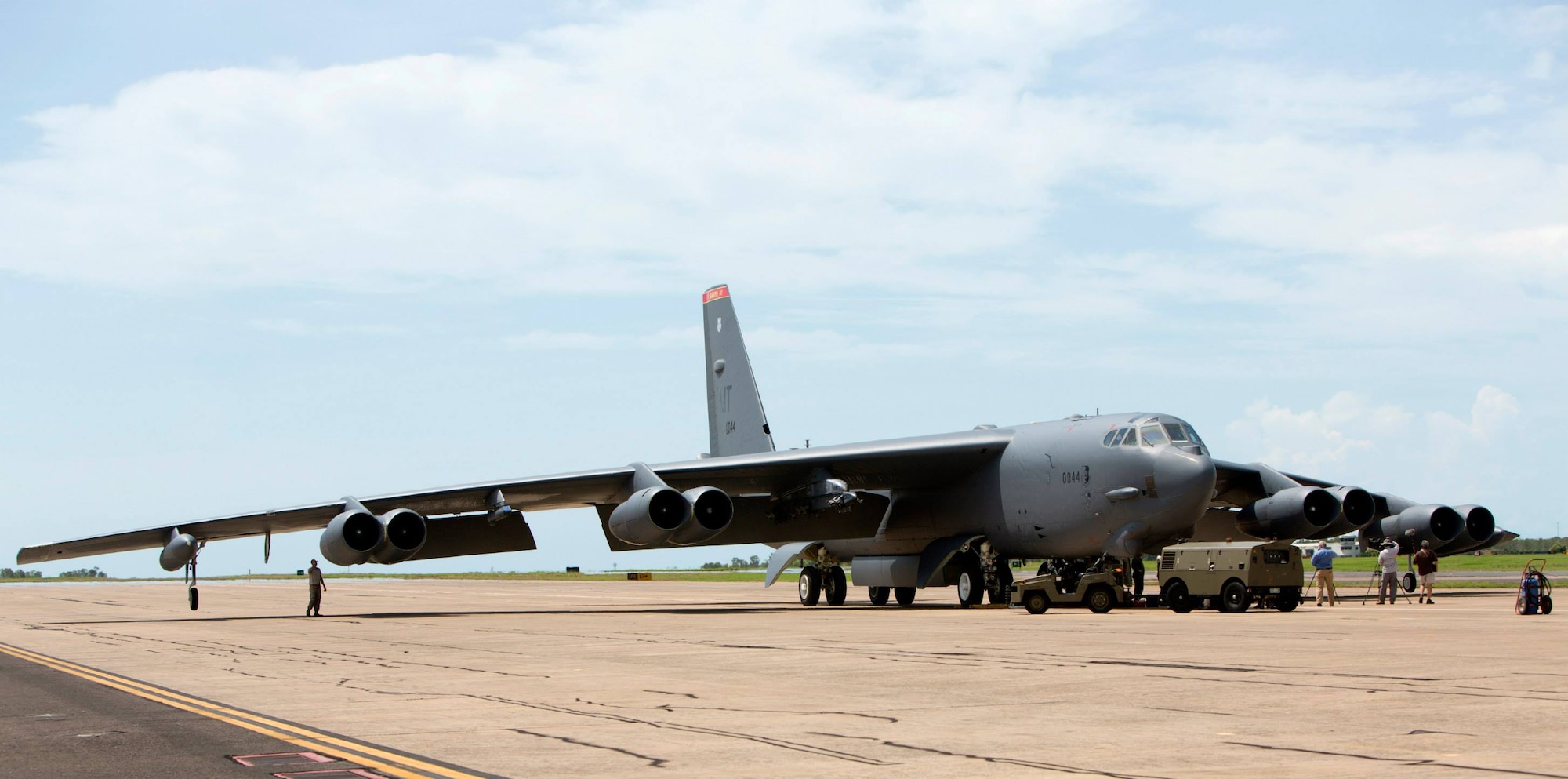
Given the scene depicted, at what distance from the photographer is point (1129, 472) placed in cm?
2598

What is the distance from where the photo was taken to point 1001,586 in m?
30.3

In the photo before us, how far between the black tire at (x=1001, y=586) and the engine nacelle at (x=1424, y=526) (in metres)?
9.00

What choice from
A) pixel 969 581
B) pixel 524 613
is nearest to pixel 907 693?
pixel 969 581

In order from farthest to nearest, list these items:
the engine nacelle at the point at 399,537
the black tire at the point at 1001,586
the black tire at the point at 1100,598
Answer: the black tire at the point at 1001,586 → the engine nacelle at the point at 399,537 → the black tire at the point at 1100,598

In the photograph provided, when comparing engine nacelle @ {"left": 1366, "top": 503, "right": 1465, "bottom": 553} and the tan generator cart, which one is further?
engine nacelle @ {"left": 1366, "top": 503, "right": 1465, "bottom": 553}

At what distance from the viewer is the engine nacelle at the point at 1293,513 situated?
28516mm

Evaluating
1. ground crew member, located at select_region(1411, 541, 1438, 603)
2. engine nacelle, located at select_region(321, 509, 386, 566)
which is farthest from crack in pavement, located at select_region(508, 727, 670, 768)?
ground crew member, located at select_region(1411, 541, 1438, 603)

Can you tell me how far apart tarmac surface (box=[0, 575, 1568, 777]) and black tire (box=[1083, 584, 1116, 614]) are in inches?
36.4

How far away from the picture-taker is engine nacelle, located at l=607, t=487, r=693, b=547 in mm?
27594

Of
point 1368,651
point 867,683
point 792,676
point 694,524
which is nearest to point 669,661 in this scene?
point 792,676

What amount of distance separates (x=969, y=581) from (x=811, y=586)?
5119 millimetres

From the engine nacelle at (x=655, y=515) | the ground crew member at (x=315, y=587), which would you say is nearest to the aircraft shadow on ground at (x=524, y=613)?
the ground crew member at (x=315, y=587)

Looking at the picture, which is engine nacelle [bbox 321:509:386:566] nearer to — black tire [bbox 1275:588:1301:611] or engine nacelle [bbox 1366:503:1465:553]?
black tire [bbox 1275:588:1301:611]

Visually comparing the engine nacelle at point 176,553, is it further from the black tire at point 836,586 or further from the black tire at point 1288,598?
the black tire at point 1288,598
